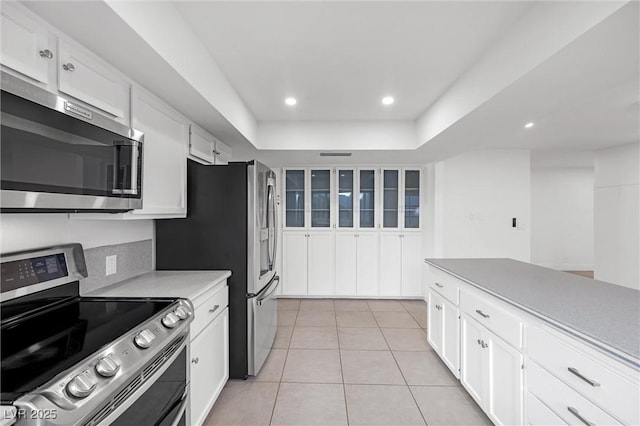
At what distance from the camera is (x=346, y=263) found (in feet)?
15.4

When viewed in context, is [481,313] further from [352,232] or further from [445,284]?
[352,232]

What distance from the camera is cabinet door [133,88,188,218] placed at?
68.1 inches

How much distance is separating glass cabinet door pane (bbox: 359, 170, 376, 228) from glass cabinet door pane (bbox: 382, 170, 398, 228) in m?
0.17

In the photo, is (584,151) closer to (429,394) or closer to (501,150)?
(501,150)

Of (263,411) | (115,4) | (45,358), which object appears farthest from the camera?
(263,411)

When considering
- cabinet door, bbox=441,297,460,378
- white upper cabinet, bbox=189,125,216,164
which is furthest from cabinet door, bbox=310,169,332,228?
cabinet door, bbox=441,297,460,378

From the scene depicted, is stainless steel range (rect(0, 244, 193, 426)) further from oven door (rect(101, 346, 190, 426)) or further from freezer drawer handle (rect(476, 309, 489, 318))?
freezer drawer handle (rect(476, 309, 489, 318))

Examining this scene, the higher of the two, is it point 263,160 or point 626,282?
point 263,160

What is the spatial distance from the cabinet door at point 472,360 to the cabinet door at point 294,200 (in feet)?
9.85

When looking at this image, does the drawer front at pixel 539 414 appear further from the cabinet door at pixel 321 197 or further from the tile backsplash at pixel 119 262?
the cabinet door at pixel 321 197

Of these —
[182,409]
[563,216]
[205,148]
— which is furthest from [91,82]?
[563,216]

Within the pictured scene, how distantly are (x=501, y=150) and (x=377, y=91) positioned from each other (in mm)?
2972

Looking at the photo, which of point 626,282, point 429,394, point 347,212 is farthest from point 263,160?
point 626,282

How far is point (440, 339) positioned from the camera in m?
2.63
